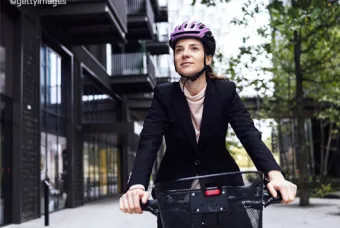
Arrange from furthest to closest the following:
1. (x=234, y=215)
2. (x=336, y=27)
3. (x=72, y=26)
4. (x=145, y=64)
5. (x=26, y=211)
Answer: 1. (x=145, y=64)
2. (x=72, y=26)
3. (x=336, y=27)
4. (x=26, y=211)
5. (x=234, y=215)

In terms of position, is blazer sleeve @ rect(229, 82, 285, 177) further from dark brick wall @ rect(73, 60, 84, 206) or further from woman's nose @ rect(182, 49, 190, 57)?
dark brick wall @ rect(73, 60, 84, 206)

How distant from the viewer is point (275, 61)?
18516mm

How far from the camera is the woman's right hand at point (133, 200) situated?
7.24ft

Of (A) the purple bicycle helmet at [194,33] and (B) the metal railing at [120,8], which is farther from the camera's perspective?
(B) the metal railing at [120,8]

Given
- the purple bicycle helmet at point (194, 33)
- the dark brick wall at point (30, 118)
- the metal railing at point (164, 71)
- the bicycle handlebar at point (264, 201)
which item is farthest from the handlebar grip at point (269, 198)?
the metal railing at point (164, 71)

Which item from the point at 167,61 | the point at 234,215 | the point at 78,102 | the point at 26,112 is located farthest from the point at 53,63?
the point at 167,61

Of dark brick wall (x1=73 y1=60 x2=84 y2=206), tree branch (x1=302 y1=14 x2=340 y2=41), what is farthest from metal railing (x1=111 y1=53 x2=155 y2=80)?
tree branch (x1=302 y1=14 x2=340 y2=41)

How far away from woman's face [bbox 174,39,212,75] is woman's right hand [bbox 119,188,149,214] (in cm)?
75

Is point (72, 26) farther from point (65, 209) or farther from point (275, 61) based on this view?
point (275, 61)

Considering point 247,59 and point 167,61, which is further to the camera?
point 167,61

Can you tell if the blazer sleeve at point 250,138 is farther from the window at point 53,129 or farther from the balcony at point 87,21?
the window at point 53,129

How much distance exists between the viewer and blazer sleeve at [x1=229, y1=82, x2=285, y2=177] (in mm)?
2361

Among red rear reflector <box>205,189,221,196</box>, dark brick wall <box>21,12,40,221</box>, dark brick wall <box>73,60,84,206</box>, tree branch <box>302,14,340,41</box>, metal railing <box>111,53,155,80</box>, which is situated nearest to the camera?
red rear reflector <box>205,189,221,196</box>

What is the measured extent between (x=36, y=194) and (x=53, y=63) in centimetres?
501
